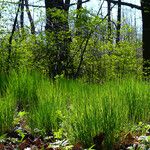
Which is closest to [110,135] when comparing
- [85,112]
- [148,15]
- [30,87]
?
[85,112]

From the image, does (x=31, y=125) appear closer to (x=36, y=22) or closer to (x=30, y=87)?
(x=30, y=87)

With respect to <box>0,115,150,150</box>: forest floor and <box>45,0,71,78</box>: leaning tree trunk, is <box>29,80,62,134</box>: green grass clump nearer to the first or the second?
<box>0,115,150,150</box>: forest floor

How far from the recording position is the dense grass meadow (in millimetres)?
2980

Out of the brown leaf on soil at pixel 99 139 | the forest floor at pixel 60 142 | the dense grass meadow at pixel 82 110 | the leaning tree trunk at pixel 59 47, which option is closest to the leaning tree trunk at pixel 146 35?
the leaning tree trunk at pixel 59 47

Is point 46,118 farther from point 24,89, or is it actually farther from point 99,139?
point 24,89

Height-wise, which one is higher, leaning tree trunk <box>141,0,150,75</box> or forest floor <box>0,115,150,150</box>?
leaning tree trunk <box>141,0,150,75</box>

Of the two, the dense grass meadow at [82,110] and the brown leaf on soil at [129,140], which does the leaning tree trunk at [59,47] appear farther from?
the brown leaf on soil at [129,140]

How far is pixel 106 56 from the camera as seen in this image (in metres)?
11.0

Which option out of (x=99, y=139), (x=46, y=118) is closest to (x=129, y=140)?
(x=99, y=139)

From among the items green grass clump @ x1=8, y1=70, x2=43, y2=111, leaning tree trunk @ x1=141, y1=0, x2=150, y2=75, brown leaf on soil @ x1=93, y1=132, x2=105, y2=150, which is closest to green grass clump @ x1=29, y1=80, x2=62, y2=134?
brown leaf on soil @ x1=93, y1=132, x2=105, y2=150

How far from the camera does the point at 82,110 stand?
3.04 m

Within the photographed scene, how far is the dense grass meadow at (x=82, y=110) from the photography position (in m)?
2.98

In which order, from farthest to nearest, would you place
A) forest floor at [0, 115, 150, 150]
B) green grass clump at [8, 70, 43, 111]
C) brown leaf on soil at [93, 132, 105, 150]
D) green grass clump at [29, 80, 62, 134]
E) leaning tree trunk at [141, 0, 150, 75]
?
leaning tree trunk at [141, 0, 150, 75], green grass clump at [8, 70, 43, 111], green grass clump at [29, 80, 62, 134], brown leaf on soil at [93, 132, 105, 150], forest floor at [0, 115, 150, 150]

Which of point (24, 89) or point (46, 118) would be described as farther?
point (24, 89)
